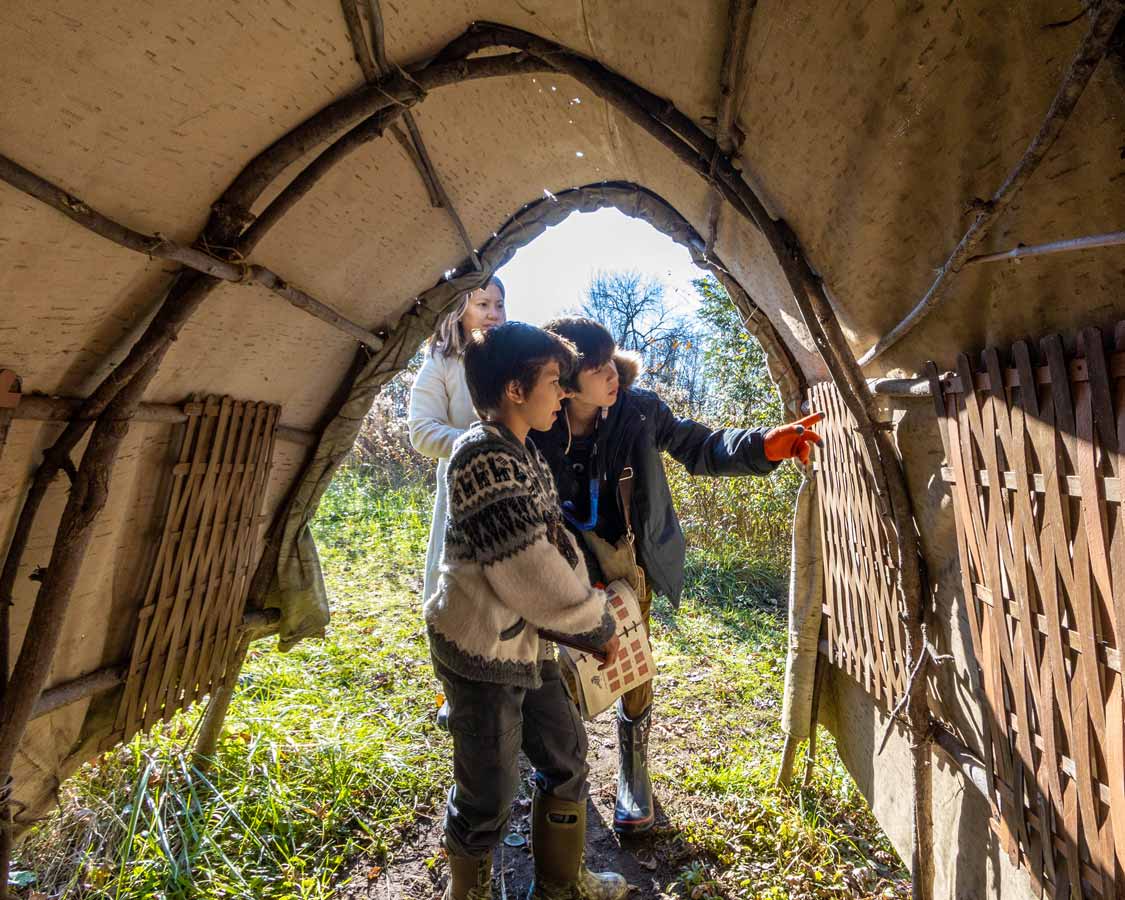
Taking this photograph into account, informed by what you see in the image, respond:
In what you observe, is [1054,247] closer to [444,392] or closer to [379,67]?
[379,67]

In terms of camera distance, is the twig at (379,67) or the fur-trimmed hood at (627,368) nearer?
the twig at (379,67)

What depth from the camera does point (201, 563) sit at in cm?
239

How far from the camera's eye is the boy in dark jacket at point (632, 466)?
7.54ft

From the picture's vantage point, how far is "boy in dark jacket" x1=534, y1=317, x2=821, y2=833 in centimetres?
230

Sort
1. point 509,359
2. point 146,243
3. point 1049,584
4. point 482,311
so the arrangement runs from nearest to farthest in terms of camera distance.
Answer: point 1049,584, point 146,243, point 509,359, point 482,311

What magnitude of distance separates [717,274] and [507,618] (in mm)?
1974

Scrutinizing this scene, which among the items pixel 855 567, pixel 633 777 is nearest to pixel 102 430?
pixel 633 777

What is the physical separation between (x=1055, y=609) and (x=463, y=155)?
224 centimetres

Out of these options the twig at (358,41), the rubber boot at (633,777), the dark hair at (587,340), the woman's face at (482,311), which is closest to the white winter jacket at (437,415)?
the woman's face at (482,311)

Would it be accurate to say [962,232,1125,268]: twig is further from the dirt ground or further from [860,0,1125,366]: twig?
the dirt ground

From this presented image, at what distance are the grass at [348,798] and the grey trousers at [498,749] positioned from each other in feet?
2.94

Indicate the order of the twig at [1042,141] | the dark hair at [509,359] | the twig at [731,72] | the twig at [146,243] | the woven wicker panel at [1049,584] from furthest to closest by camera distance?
1. the dark hair at [509,359]
2. the twig at [731,72]
3. the twig at [146,243]
4. the woven wicker panel at [1049,584]
5. the twig at [1042,141]

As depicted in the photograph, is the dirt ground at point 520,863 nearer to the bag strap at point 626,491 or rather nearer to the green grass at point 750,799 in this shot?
the green grass at point 750,799

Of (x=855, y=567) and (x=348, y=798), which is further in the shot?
(x=348, y=798)
